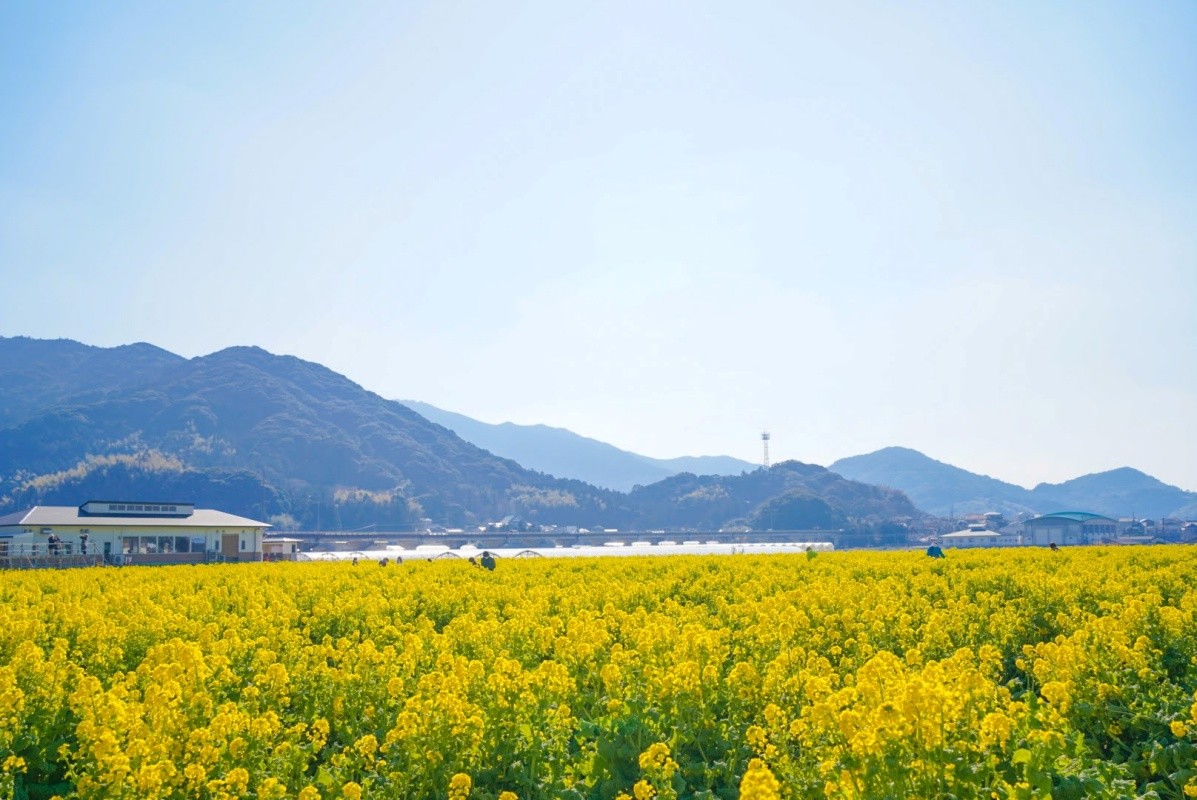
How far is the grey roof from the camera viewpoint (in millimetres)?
56031

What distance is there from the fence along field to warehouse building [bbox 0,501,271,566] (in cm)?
4492

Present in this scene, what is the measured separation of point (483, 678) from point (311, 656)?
8.68 ft

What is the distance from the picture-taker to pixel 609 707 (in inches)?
301

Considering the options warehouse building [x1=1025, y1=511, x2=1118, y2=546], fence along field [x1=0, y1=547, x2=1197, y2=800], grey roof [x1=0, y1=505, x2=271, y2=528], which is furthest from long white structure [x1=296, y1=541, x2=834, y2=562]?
fence along field [x1=0, y1=547, x2=1197, y2=800]

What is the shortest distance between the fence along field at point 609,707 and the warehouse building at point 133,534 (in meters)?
44.9

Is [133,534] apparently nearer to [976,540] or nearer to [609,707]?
[609,707]

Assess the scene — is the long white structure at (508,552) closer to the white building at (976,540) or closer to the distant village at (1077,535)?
the white building at (976,540)

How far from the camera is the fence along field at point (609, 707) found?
5867 millimetres

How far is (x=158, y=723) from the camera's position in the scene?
6707mm

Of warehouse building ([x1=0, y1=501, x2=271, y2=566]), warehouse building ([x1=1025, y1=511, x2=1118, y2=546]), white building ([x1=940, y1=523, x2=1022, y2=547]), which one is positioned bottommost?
white building ([x1=940, y1=523, x2=1022, y2=547])

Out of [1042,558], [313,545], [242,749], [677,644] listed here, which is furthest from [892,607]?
[313,545]

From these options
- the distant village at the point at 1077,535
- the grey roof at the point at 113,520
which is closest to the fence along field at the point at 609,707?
the grey roof at the point at 113,520

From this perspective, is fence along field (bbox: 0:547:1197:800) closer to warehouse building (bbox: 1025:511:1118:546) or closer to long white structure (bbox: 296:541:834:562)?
long white structure (bbox: 296:541:834:562)

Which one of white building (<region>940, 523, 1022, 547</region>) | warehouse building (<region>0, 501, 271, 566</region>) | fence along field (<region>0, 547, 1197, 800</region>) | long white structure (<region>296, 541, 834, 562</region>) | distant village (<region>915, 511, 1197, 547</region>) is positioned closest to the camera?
fence along field (<region>0, 547, 1197, 800</region>)
